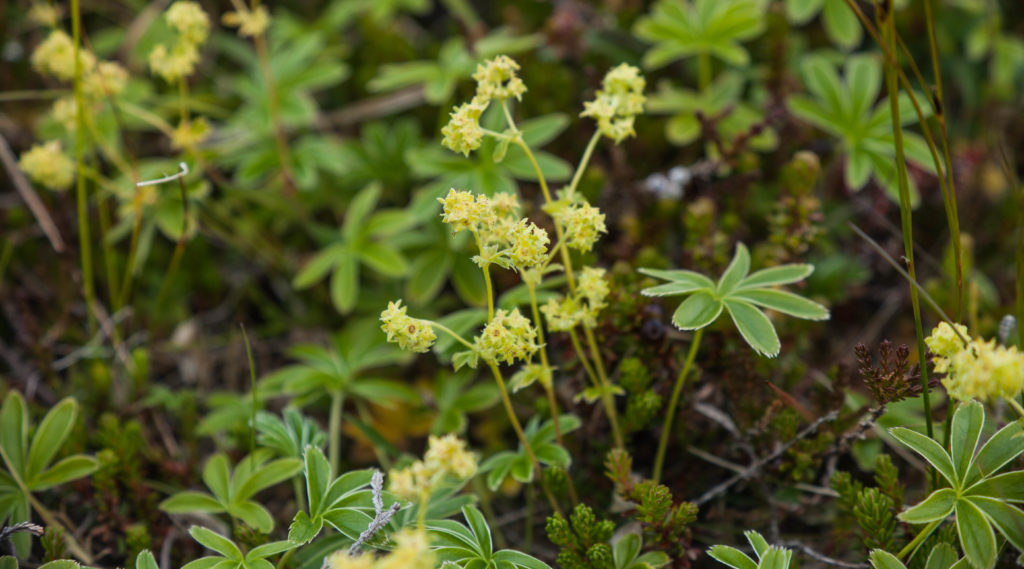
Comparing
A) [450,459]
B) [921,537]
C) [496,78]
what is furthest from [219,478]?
[921,537]

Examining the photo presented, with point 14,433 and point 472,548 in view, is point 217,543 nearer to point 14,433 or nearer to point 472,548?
point 472,548

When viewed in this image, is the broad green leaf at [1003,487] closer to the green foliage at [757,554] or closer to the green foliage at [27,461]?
the green foliage at [757,554]

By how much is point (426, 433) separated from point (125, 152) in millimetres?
1991

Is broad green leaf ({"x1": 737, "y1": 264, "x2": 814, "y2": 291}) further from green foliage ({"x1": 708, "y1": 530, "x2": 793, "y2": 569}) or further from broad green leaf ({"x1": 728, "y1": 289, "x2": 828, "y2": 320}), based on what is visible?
green foliage ({"x1": 708, "y1": 530, "x2": 793, "y2": 569})

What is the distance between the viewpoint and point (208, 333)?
130 inches

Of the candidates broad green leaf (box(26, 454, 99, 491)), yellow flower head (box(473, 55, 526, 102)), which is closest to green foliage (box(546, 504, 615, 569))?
yellow flower head (box(473, 55, 526, 102))

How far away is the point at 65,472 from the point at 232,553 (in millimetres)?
717

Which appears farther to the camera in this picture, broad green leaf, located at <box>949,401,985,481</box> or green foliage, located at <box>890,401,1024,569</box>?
broad green leaf, located at <box>949,401,985,481</box>

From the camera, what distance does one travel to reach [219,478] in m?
2.24

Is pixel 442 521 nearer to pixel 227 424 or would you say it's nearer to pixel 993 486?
pixel 227 424

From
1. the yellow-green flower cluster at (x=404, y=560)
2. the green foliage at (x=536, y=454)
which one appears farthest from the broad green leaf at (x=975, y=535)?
the yellow-green flower cluster at (x=404, y=560)

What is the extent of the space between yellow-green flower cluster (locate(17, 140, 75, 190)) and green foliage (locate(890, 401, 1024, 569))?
108 inches

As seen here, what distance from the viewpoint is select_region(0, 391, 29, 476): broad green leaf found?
224 centimetres

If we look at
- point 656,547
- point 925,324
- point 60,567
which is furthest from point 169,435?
point 925,324
